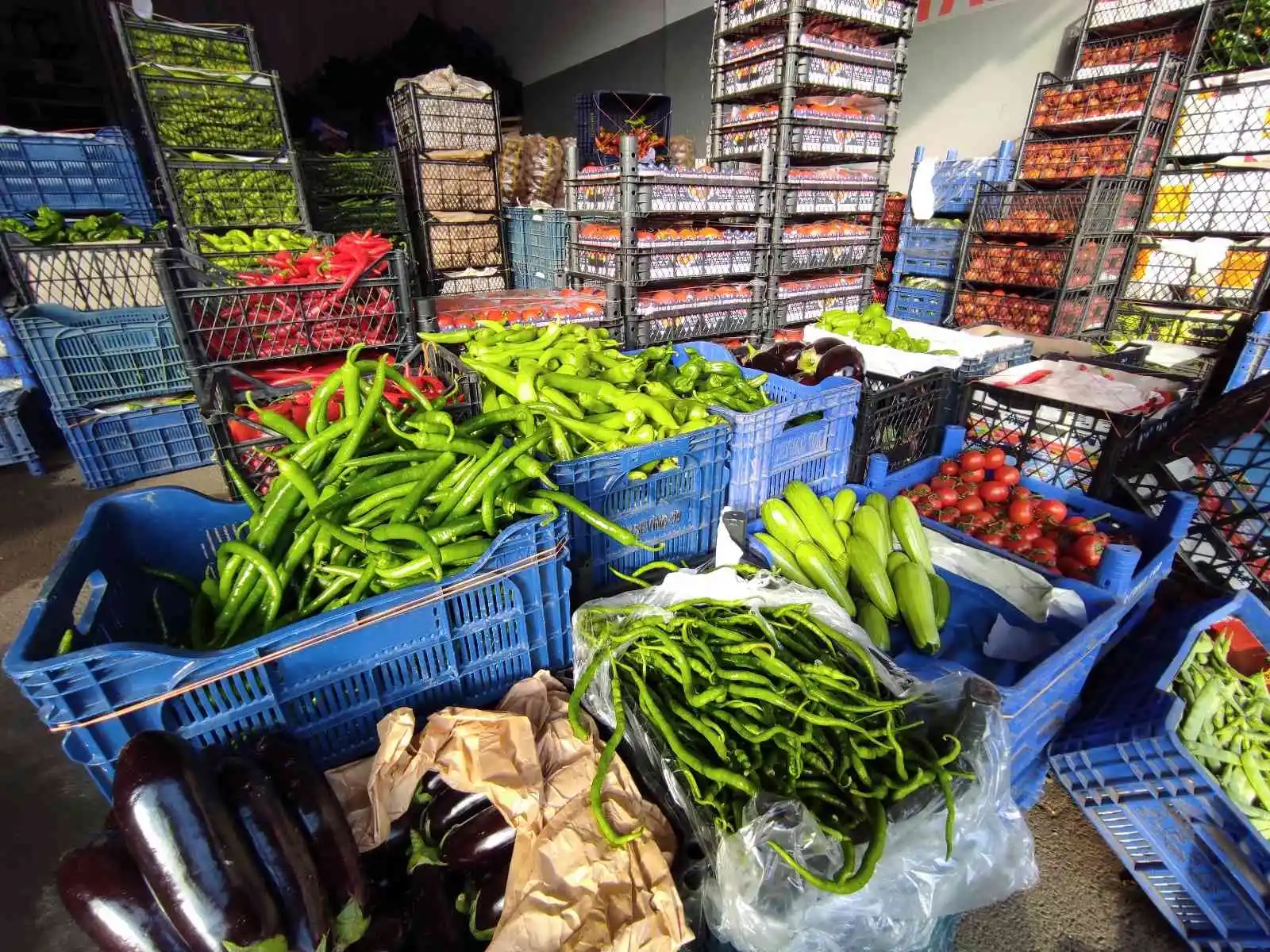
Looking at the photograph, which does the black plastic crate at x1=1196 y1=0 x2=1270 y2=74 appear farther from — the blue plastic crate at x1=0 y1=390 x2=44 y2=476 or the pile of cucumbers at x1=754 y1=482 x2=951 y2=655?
the blue plastic crate at x1=0 y1=390 x2=44 y2=476

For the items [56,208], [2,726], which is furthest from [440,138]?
[2,726]

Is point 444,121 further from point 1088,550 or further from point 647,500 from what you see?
point 1088,550

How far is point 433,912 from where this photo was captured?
1463 mm

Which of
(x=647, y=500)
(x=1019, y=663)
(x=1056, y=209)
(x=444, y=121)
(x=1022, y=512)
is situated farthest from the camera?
(x=444, y=121)

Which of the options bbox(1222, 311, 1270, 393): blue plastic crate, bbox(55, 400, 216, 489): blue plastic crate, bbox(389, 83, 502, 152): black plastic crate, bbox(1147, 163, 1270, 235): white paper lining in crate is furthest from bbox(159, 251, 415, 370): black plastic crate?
bbox(1147, 163, 1270, 235): white paper lining in crate

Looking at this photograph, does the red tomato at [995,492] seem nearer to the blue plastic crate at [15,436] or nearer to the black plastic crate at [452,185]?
the black plastic crate at [452,185]

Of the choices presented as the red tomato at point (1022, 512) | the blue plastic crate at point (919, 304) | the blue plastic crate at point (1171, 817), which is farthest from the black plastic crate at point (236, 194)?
the blue plastic crate at point (1171, 817)

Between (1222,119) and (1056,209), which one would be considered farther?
(1056,209)

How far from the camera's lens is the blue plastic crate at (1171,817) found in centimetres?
174

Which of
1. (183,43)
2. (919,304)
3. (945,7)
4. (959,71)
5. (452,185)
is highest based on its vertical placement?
(945,7)

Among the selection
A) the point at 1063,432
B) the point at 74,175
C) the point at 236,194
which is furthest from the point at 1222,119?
the point at 74,175

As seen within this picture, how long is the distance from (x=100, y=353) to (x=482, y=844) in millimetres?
5065

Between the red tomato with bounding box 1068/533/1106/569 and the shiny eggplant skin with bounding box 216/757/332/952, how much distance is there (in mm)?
2949

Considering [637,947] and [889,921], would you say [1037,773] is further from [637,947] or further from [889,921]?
[637,947]
